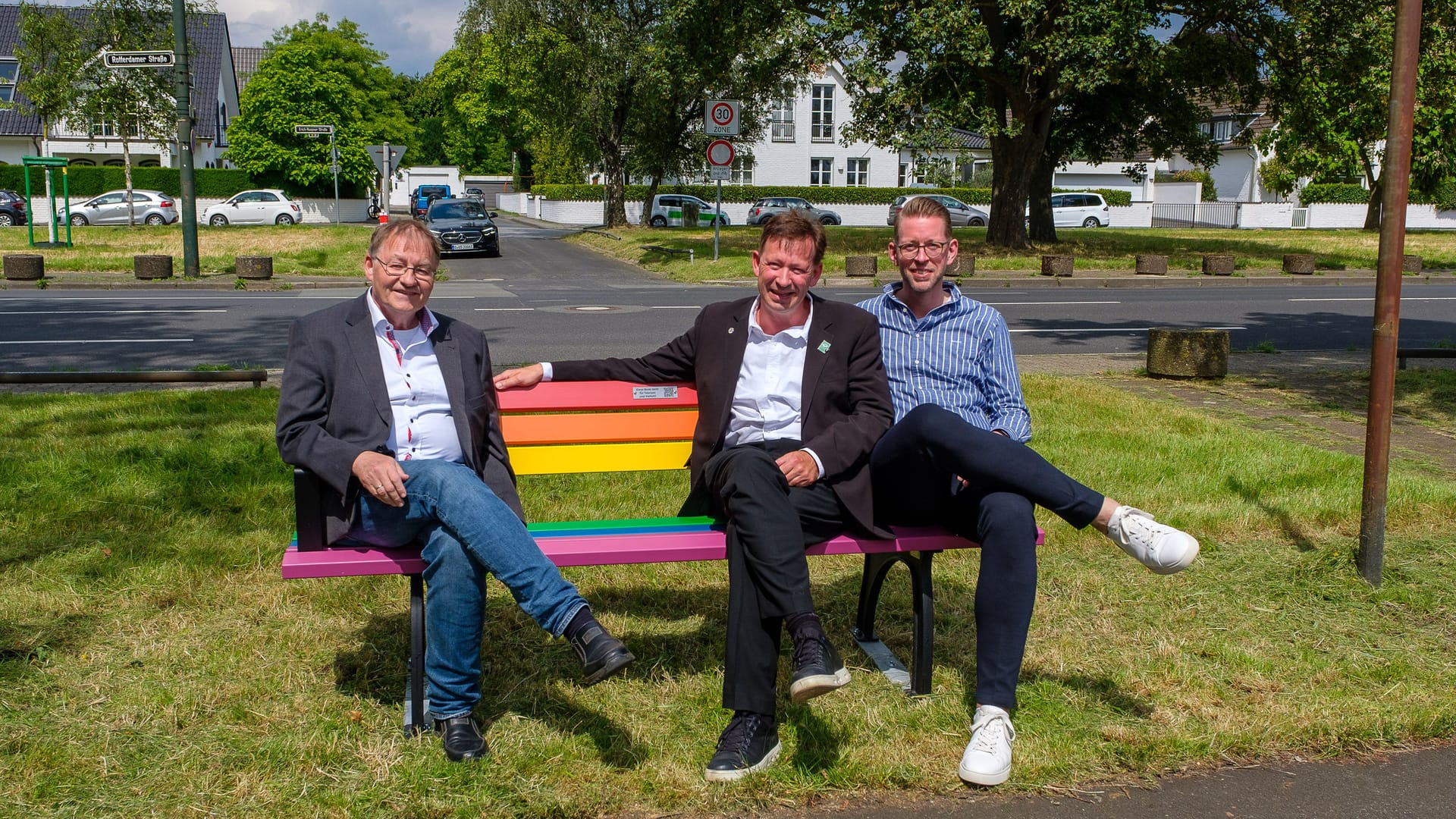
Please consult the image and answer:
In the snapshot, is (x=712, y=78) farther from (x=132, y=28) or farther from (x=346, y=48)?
(x=346, y=48)

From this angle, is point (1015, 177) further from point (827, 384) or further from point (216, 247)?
point (827, 384)

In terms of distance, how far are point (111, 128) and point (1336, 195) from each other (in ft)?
178

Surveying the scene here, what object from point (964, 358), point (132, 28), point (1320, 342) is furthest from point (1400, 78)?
point (132, 28)

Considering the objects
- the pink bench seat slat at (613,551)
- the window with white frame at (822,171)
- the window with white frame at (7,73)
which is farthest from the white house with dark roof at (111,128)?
the pink bench seat slat at (613,551)

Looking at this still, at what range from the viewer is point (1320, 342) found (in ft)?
45.2

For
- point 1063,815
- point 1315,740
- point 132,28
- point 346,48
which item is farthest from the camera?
point 346,48

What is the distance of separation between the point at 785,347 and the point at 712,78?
22.1m

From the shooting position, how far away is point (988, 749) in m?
3.48

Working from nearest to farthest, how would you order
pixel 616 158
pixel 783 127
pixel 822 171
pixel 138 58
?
pixel 138 58 < pixel 616 158 < pixel 783 127 < pixel 822 171

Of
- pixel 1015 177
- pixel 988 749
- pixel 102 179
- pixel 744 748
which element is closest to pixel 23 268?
pixel 1015 177

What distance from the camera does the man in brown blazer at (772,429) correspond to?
3502 millimetres

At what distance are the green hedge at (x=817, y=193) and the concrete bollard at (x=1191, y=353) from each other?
4957 centimetres

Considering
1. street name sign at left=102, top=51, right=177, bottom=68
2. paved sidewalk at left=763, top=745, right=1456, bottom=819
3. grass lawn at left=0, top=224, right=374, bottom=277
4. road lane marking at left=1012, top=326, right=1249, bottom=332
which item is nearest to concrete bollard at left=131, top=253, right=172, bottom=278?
grass lawn at left=0, top=224, right=374, bottom=277

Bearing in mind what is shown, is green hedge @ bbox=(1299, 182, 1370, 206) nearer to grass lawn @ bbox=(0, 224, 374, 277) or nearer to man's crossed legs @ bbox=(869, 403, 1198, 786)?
grass lawn @ bbox=(0, 224, 374, 277)
